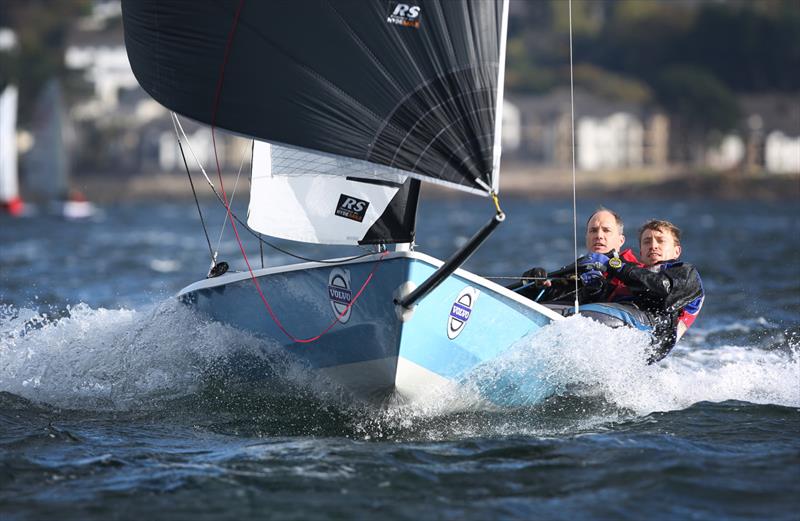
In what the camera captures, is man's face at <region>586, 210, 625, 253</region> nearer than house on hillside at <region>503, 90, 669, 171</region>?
Yes

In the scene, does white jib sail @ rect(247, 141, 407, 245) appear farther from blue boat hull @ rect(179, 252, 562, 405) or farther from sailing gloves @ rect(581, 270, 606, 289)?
sailing gloves @ rect(581, 270, 606, 289)

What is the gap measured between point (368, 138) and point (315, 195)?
51.6 inches

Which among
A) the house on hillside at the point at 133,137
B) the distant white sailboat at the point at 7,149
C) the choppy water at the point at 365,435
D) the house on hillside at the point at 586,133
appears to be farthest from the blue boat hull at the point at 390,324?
the house on hillside at the point at 586,133

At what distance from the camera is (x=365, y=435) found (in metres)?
6.70

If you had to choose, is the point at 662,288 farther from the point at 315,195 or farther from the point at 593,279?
the point at 315,195

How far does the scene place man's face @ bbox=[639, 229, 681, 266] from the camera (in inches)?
314

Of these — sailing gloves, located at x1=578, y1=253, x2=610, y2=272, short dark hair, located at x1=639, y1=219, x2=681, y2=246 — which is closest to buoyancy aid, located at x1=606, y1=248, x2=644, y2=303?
sailing gloves, located at x1=578, y1=253, x2=610, y2=272

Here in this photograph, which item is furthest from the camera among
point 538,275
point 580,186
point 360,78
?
point 580,186

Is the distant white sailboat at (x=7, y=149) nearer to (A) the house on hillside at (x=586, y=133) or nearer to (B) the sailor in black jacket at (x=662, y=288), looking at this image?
(B) the sailor in black jacket at (x=662, y=288)

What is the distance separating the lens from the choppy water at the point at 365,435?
18.1 ft

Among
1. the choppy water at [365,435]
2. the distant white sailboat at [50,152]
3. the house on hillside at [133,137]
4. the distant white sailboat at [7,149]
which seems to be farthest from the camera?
the house on hillside at [133,137]

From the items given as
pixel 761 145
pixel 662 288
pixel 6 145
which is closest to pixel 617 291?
pixel 662 288

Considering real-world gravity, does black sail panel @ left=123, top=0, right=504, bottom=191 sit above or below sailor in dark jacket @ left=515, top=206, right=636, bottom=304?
above

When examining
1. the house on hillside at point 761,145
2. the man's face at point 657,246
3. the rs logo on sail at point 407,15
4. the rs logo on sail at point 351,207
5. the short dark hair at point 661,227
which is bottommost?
the man's face at point 657,246
